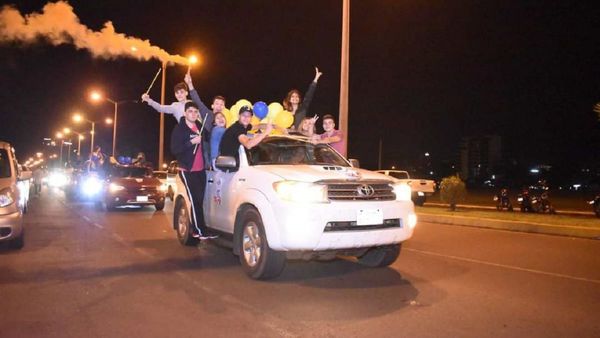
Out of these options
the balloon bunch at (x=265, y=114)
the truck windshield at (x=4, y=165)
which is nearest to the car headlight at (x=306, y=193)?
the balloon bunch at (x=265, y=114)

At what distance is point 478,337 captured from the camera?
14.9 feet

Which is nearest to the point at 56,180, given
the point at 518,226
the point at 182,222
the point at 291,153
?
the point at 182,222

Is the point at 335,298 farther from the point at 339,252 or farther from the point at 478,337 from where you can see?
the point at 478,337

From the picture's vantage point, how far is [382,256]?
7324mm

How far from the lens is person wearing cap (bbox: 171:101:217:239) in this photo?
816 cm

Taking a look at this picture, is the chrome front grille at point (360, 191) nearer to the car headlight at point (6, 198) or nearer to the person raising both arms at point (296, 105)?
the person raising both arms at point (296, 105)

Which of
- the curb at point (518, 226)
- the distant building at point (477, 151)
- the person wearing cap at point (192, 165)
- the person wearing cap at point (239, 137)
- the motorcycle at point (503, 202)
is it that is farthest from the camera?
the distant building at point (477, 151)

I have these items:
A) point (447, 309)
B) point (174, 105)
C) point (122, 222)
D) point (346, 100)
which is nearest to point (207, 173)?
point (174, 105)

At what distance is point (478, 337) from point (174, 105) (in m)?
6.61

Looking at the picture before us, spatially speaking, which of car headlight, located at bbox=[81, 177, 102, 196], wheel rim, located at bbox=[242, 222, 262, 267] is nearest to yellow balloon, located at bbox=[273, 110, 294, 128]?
wheel rim, located at bbox=[242, 222, 262, 267]

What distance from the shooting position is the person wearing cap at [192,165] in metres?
8.16

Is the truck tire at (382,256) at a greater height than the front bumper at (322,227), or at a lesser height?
lesser

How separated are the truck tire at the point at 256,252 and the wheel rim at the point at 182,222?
2.54 meters

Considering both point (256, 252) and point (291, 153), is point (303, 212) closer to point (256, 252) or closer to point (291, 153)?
point (256, 252)
